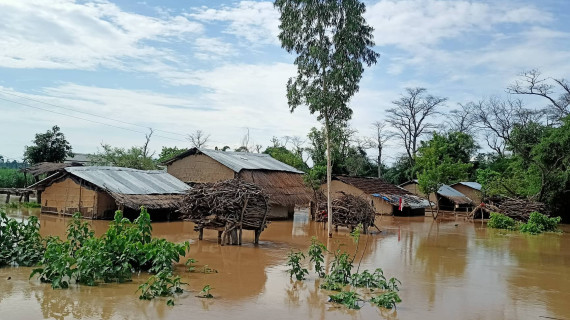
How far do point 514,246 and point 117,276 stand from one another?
17.4 m

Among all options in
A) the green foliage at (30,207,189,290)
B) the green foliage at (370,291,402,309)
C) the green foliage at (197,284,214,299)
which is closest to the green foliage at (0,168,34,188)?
the green foliage at (30,207,189,290)

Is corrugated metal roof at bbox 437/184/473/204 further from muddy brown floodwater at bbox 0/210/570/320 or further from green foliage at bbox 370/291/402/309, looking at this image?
green foliage at bbox 370/291/402/309

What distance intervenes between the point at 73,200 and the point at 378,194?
70.4 feet

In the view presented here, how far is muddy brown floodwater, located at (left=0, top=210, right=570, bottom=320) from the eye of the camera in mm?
8555

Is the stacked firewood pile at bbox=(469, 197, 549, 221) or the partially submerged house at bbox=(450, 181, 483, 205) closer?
the stacked firewood pile at bbox=(469, 197, 549, 221)

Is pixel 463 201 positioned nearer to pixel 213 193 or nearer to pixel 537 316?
pixel 213 193

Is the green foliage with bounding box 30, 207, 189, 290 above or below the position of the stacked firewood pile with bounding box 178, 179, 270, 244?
below

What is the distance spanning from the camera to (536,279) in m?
13.4

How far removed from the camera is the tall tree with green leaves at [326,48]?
2041 cm

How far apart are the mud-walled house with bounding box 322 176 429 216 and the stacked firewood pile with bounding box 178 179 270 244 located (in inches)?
720

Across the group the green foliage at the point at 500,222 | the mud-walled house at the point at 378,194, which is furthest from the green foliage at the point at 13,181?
the green foliage at the point at 500,222

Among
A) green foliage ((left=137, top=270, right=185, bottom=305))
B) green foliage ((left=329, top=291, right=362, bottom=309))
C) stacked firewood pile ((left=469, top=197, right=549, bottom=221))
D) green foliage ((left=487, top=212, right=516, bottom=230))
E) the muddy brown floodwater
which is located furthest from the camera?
stacked firewood pile ((left=469, top=197, right=549, bottom=221))

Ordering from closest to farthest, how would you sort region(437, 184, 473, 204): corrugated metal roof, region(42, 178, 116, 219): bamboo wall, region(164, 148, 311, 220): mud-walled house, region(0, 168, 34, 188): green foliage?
1. region(42, 178, 116, 219): bamboo wall
2. region(164, 148, 311, 220): mud-walled house
3. region(0, 168, 34, 188): green foliage
4. region(437, 184, 473, 204): corrugated metal roof

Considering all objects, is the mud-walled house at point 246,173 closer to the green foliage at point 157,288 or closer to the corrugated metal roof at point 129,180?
the corrugated metal roof at point 129,180
